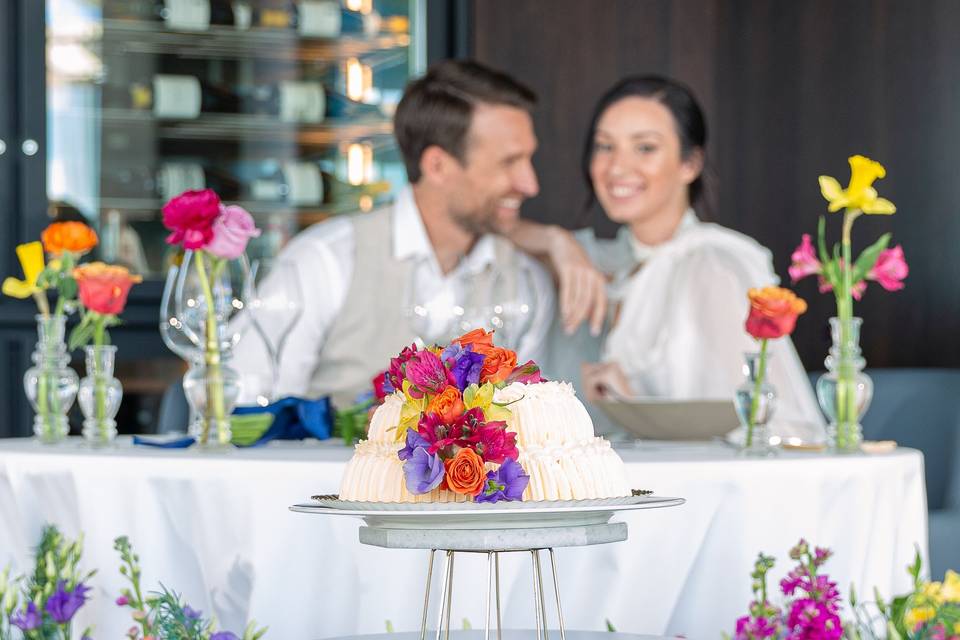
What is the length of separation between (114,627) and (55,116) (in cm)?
274

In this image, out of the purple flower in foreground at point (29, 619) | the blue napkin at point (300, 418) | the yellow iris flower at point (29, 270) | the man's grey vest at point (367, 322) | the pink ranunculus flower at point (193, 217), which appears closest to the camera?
the purple flower in foreground at point (29, 619)

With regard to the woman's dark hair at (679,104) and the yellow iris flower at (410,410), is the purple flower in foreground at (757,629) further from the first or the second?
the woman's dark hair at (679,104)

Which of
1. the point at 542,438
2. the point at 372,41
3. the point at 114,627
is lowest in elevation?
the point at 114,627

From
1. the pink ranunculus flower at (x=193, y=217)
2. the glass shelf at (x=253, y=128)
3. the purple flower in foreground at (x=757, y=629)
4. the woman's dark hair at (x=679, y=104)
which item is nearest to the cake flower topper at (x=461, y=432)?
the purple flower in foreground at (x=757, y=629)

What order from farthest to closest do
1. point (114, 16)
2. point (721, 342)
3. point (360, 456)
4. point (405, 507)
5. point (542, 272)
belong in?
point (114, 16) → point (542, 272) → point (721, 342) → point (360, 456) → point (405, 507)

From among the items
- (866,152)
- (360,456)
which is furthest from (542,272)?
(360,456)

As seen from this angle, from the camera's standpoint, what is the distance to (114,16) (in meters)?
4.42

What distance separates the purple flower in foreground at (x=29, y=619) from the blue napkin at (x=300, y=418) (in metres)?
0.62

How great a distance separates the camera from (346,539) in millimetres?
1897

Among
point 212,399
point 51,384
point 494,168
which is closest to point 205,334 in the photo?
point 212,399

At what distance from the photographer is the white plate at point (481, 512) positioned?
3.96 feet

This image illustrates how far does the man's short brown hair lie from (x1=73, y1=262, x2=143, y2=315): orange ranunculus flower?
4.60 ft

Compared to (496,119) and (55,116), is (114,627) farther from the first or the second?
(55,116)

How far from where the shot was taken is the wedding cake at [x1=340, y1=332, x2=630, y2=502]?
1222mm
